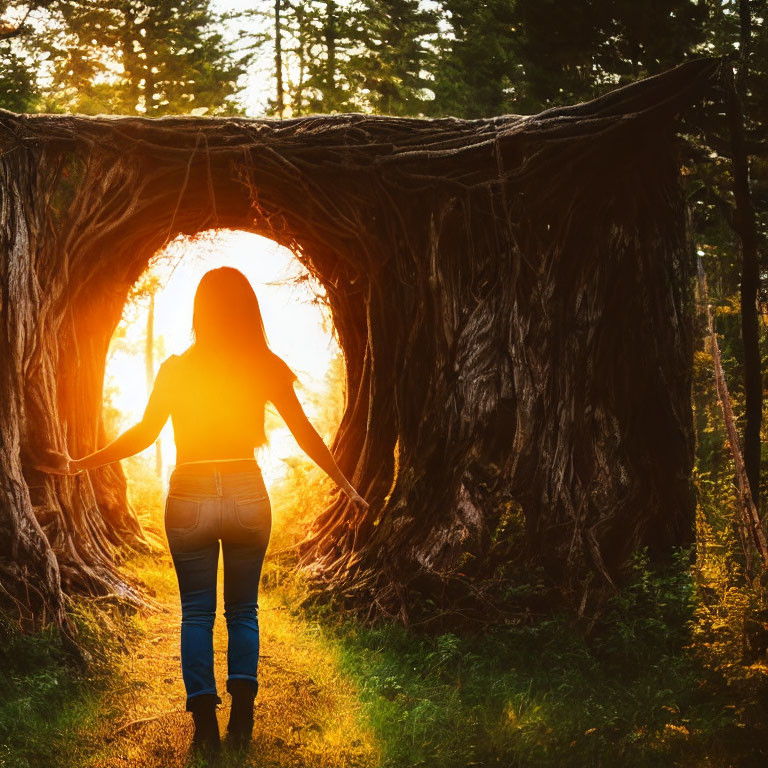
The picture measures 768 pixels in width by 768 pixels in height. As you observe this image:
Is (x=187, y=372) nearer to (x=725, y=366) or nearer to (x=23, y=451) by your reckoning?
(x=23, y=451)

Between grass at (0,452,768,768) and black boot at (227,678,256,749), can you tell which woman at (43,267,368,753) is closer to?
black boot at (227,678,256,749)

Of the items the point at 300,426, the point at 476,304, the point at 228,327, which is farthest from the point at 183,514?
the point at 476,304

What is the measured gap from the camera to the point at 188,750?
3.69 metres

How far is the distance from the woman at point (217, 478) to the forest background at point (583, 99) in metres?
0.84

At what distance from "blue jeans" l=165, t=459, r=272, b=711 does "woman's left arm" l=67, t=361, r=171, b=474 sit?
28 centimetres

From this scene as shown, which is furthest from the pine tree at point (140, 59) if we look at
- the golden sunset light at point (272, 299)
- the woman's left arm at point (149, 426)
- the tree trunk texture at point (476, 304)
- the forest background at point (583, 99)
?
the woman's left arm at point (149, 426)

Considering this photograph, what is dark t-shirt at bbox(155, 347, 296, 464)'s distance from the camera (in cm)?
365

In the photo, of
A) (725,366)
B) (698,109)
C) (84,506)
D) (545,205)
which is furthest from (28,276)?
(725,366)

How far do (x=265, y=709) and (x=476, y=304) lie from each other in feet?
10.2

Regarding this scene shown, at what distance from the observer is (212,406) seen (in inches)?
146

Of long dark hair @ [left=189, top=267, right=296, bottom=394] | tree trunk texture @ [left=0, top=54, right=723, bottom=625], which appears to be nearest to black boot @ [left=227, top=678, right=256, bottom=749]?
long dark hair @ [left=189, top=267, right=296, bottom=394]

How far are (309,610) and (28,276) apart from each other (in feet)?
9.88

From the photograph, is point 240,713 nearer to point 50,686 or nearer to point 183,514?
point 183,514

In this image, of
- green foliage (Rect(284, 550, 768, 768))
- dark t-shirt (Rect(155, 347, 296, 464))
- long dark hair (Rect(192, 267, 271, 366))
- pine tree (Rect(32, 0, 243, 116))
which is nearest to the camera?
green foliage (Rect(284, 550, 768, 768))
